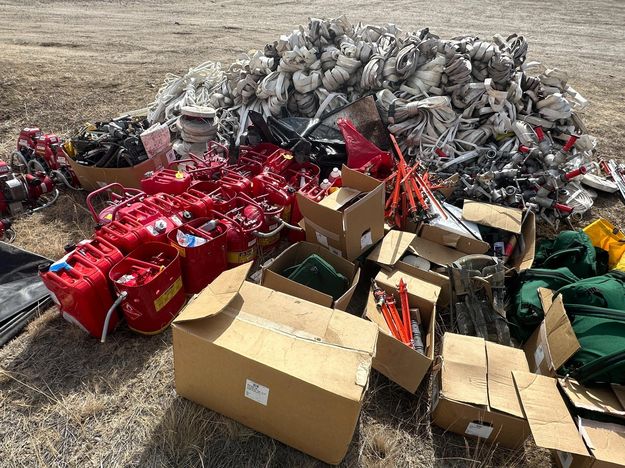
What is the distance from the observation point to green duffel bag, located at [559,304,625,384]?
2.28m

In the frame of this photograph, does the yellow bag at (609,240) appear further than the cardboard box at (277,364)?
Yes

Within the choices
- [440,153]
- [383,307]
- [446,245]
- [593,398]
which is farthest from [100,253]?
[440,153]

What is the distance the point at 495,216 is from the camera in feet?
12.0

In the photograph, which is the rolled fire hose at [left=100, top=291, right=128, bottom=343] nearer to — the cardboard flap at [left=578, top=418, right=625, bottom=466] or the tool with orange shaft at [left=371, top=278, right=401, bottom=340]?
the tool with orange shaft at [left=371, top=278, right=401, bottom=340]

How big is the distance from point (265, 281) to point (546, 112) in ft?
14.1

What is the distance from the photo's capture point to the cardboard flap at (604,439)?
79.7 inches

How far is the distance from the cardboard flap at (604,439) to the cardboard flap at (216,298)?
6.88 feet

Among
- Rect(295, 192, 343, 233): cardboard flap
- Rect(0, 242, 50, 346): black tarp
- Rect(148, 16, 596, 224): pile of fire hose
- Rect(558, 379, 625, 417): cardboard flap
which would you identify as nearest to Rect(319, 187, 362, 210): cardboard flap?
Rect(295, 192, 343, 233): cardboard flap

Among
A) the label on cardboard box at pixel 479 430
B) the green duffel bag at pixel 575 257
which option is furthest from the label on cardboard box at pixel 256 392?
the green duffel bag at pixel 575 257

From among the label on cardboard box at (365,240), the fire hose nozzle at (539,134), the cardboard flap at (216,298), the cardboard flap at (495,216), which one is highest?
the fire hose nozzle at (539,134)

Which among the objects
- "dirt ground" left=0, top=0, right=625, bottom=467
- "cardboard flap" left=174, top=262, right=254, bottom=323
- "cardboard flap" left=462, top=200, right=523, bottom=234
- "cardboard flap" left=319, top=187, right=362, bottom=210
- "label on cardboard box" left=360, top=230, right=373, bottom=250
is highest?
"cardboard flap" left=174, top=262, right=254, bottom=323

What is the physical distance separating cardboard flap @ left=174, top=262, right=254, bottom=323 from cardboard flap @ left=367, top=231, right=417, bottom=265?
1.32 m

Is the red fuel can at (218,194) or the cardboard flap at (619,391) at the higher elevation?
the red fuel can at (218,194)

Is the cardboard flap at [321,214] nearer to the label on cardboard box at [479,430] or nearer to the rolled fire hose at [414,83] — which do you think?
the label on cardboard box at [479,430]
